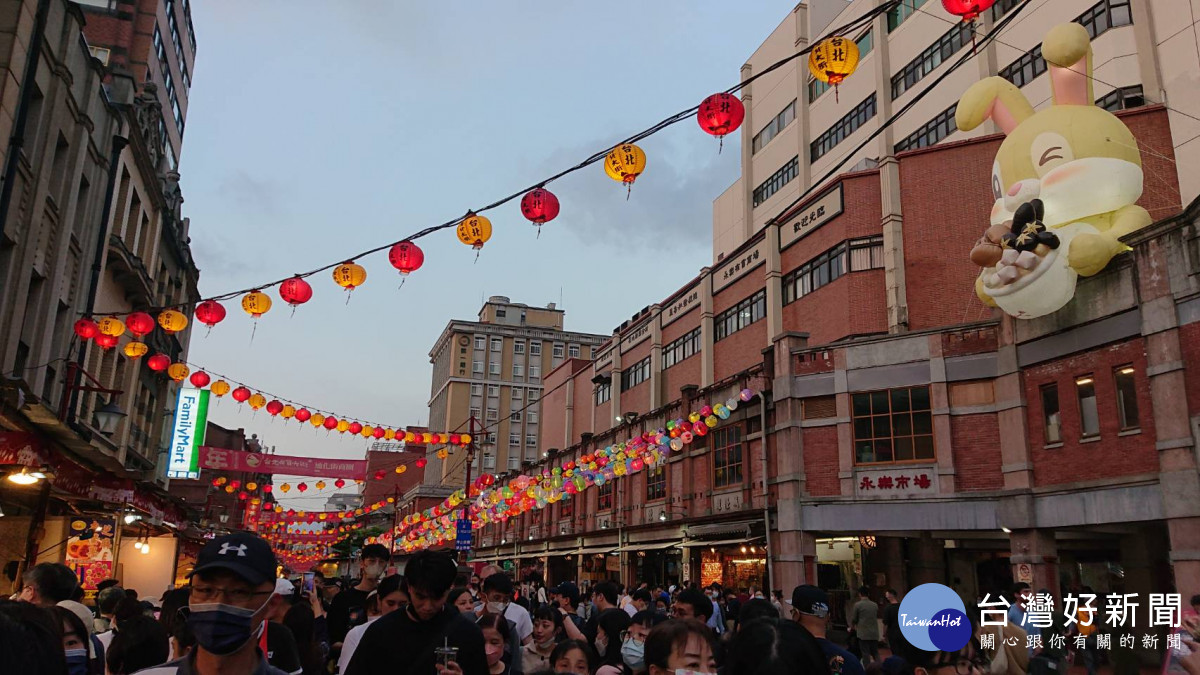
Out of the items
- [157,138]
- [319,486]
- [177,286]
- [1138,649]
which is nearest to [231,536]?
[1138,649]

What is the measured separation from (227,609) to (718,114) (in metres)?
9.93

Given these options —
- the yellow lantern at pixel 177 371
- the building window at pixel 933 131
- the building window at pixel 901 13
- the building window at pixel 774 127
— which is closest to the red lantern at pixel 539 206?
the yellow lantern at pixel 177 371

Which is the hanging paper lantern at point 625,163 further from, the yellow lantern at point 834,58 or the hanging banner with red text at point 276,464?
the hanging banner with red text at point 276,464

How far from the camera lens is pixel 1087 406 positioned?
18953 mm

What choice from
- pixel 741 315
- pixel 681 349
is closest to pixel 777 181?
pixel 681 349

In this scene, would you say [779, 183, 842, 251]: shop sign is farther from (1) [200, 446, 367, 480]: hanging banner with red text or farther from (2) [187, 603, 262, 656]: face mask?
(2) [187, 603, 262, 656]: face mask

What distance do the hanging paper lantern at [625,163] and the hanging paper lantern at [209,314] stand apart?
9.60 metres

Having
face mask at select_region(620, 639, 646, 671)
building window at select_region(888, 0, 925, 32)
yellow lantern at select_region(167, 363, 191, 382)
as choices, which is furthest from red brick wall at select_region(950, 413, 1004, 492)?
A: yellow lantern at select_region(167, 363, 191, 382)

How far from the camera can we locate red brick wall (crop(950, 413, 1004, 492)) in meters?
21.1

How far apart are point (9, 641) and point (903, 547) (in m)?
26.0

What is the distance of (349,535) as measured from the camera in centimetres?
7881

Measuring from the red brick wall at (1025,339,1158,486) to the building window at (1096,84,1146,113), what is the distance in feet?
36.6

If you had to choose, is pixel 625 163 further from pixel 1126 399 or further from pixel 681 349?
pixel 681 349

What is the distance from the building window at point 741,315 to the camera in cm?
3334
